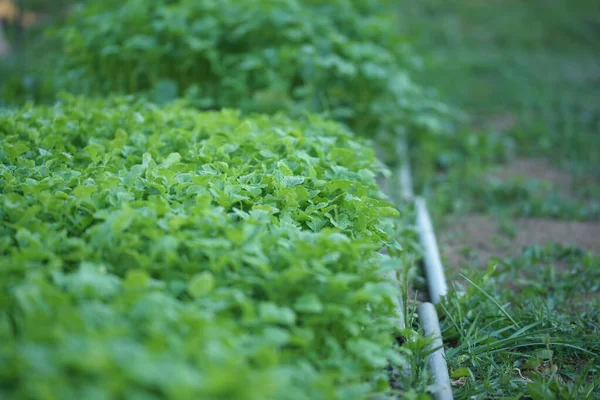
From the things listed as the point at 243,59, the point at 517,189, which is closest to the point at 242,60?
the point at 243,59

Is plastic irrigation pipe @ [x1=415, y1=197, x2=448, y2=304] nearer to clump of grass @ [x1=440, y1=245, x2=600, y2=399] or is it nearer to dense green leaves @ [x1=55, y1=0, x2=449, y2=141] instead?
clump of grass @ [x1=440, y1=245, x2=600, y2=399]

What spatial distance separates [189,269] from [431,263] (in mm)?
1501

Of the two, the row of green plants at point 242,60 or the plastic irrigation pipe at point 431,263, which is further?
the row of green plants at point 242,60

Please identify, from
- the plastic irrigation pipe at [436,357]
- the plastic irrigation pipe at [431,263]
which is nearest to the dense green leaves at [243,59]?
the plastic irrigation pipe at [431,263]

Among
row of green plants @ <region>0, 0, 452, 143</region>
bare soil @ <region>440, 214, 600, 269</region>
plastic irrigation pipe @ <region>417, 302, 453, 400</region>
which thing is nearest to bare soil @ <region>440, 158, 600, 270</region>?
bare soil @ <region>440, 214, 600, 269</region>

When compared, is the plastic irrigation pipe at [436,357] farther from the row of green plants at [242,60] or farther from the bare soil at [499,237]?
the row of green plants at [242,60]

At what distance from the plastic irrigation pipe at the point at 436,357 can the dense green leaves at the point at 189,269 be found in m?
0.23

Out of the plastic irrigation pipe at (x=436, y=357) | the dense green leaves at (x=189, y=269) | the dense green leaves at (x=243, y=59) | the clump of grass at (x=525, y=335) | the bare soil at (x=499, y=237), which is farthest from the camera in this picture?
the dense green leaves at (x=243, y=59)

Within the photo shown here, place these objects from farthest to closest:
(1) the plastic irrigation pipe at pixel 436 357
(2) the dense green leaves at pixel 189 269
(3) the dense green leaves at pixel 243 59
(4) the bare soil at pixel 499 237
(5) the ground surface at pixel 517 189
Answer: (3) the dense green leaves at pixel 243 59 → (4) the bare soil at pixel 499 237 → (5) the ground surface at pixel 517 189 → (1) the plastic irrigation pipe at pixel 436 357 → (2) the dense green leaves at pixel 189 269

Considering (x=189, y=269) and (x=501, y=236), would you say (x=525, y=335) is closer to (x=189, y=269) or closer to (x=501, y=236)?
(x=501, y=236)

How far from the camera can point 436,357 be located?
7.13 feet

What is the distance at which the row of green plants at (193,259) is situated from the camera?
1.37 m

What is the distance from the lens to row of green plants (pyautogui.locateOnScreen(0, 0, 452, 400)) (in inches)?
53.8

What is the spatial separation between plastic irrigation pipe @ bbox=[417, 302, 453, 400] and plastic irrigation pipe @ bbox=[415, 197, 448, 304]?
227 mm
